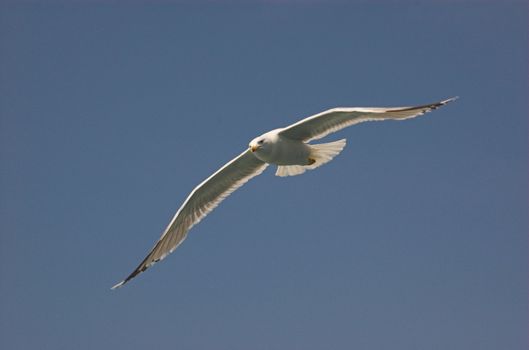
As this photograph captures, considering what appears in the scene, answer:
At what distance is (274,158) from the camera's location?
8742mm

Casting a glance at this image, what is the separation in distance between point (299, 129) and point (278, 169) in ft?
3.65

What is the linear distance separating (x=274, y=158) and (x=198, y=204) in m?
1.55

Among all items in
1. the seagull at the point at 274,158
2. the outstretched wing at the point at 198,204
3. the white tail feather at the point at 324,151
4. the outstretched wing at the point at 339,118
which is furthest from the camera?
the outstretched wing at the point at 198,204

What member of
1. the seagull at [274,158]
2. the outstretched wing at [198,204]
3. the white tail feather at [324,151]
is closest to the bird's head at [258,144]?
the seagull at [274,158]

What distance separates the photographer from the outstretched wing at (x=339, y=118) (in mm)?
8188

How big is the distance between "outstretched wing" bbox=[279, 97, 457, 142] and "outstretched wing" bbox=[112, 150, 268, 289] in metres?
1.03

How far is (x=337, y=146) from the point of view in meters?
9.00

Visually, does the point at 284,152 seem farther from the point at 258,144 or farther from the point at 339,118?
the point at 339,118

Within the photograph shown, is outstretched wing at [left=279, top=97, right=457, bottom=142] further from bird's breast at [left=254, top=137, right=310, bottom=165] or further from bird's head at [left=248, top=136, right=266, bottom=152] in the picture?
bird's head at [left=248, top=136, right=266, bottom=152]

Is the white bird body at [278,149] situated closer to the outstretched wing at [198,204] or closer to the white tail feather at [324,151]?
the white tail feather at [324,151]

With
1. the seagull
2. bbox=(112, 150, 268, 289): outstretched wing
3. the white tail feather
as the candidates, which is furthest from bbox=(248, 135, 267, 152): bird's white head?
bbox=(112, 150, 268, 289): outstretched wing

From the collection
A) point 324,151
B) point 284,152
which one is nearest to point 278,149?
point 284,152

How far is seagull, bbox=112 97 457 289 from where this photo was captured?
832 cm

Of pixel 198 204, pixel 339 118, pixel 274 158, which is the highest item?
pixel 339 118
